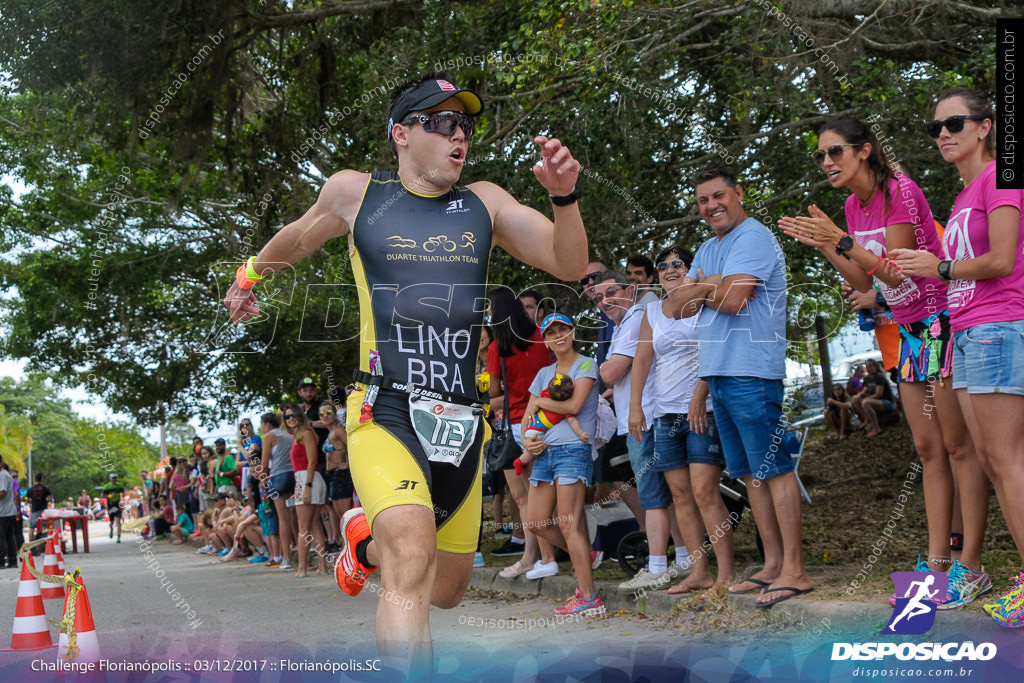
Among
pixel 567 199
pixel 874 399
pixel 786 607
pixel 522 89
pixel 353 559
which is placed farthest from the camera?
pixel 874 399

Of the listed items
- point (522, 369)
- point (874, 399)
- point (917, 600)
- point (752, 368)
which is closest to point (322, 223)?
point (752, 368)

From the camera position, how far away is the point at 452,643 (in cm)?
596

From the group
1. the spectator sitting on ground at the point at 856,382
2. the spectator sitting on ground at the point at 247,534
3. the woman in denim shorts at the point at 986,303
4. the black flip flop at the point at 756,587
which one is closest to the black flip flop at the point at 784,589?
the black flip flop at the point at 756,587

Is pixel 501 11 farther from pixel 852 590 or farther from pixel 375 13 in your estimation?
pixel 852 590

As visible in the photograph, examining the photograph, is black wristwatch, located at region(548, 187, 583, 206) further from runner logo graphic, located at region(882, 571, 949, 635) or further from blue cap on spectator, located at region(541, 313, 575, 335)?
blue cap on spectator, located at region(541, 313, 575, 335)

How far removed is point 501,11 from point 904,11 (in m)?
4.06

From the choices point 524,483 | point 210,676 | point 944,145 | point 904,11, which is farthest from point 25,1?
point 944,145

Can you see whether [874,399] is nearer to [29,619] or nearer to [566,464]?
[566,464]

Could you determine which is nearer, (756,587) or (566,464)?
(756,587)

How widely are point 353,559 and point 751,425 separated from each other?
2.44 metres

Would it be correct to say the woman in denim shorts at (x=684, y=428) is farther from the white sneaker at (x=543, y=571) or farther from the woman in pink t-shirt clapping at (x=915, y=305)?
the white sneaker at (x=543, y=571)

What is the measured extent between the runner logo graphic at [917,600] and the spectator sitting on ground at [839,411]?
44.8 feet

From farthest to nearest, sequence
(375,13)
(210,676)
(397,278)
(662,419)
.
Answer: (375,13)
(662,419)
(210,676)
(397,278)

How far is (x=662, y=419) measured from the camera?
6.35 m
